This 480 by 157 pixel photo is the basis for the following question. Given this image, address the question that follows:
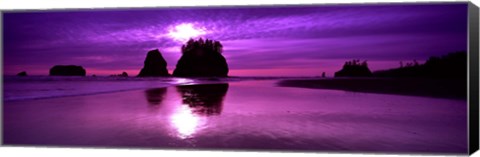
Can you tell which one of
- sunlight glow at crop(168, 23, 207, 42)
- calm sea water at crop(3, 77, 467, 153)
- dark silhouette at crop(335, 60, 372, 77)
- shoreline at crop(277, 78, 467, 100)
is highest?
sunlight glow at crop(168, 23, 207, 42)

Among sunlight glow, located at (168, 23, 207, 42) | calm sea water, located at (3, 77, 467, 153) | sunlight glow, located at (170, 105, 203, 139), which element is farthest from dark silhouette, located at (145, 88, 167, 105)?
sunlight glow, located at (168, 23, 207, 42)

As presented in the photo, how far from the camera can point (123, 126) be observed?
4152 millimetres

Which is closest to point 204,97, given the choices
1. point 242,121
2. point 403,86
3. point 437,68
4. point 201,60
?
point 201,60

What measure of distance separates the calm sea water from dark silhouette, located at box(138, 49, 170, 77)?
30 centimetres

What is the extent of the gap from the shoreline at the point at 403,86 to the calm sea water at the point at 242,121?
0.07m

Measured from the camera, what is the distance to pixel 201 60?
5.02 meters

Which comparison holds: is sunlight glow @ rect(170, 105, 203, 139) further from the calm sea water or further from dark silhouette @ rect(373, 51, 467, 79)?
dark silhouette @ rect(373, 51, 467, 79)

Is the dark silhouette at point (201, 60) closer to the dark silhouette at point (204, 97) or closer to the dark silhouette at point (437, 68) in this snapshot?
the dark silhouette at point (204, 97)

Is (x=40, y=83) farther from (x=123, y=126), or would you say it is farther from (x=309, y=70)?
(x=309, y=70)

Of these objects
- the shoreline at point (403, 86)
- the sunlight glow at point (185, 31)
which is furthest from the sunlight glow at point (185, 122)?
the shoreline at point (403, 86)

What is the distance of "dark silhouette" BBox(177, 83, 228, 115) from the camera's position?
458cm

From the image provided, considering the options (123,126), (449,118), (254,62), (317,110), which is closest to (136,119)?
(123,126)

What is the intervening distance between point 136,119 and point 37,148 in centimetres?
81

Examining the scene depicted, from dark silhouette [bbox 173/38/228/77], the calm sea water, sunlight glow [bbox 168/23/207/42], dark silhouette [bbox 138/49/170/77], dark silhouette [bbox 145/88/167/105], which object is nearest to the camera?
the calm sea water
